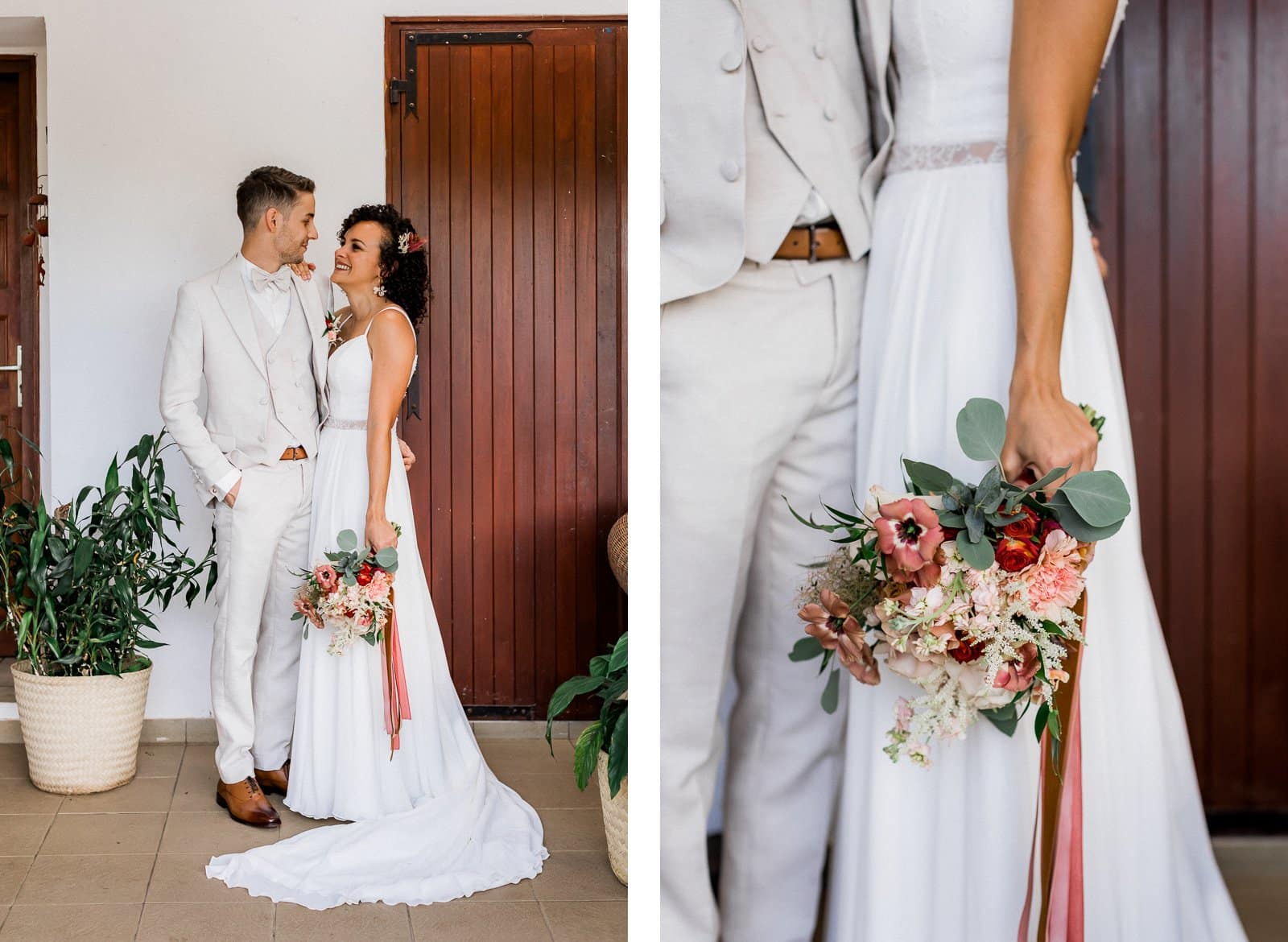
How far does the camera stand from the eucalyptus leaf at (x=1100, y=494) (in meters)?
1.08

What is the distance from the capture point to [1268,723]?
112 cm

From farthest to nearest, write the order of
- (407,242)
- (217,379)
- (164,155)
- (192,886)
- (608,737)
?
(164,155)
(407,242)
(217,379)
(192,886)
(608,737)

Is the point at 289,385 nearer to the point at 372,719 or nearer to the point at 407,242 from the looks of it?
the point at 407,242

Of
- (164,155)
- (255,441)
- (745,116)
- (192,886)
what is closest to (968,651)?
(745,116)

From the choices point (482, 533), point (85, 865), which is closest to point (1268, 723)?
point (85, 865)

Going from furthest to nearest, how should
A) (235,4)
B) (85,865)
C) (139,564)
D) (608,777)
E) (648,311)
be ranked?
(235,4) → (139,564) → (85,865) → (608,777) → (648,311)

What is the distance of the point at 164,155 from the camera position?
3926 millimetres

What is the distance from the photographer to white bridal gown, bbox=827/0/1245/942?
3.63ft

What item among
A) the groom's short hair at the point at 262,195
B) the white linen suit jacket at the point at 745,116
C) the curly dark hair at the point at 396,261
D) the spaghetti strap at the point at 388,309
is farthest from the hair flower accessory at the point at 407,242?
the white linen suit jacket at the point at 745,116

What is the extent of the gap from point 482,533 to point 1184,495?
3218mm

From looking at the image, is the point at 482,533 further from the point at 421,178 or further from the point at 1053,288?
the point at 1053,288

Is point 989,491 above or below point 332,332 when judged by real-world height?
below

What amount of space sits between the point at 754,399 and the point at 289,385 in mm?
2522

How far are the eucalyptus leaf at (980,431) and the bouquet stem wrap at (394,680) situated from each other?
97.6 inches
